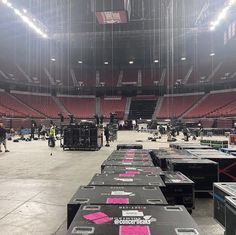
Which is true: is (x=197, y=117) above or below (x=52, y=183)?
above

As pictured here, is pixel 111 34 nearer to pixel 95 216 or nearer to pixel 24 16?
pixel 24 16

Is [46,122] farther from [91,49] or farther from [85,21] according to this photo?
[85,21]

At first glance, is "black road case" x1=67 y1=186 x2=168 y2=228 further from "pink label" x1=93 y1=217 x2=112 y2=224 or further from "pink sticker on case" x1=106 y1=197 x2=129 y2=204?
"pink label" x1=93 y1=217 x2=112 y2=224

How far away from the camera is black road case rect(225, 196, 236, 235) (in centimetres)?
208

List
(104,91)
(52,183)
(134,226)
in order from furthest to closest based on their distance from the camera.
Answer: (104,91) < (52,183) < (134,226)

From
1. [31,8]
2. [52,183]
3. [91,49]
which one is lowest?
[52,183]

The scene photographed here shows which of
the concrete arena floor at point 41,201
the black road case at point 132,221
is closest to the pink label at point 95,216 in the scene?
the black road case at point 132,221

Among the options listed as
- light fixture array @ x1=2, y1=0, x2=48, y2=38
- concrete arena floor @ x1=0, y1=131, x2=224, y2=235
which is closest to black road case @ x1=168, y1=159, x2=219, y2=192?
concrete arena floor @ x1=0, y1=131, x2=224, y2=235

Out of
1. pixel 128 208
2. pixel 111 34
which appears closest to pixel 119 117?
pixel 111 34

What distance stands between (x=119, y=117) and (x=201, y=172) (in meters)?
36.0

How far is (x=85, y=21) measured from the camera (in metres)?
20.6

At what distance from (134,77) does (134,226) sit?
1683 inches

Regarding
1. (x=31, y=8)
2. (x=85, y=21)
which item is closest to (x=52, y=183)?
(x=31, y=8)

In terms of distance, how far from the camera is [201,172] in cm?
459
